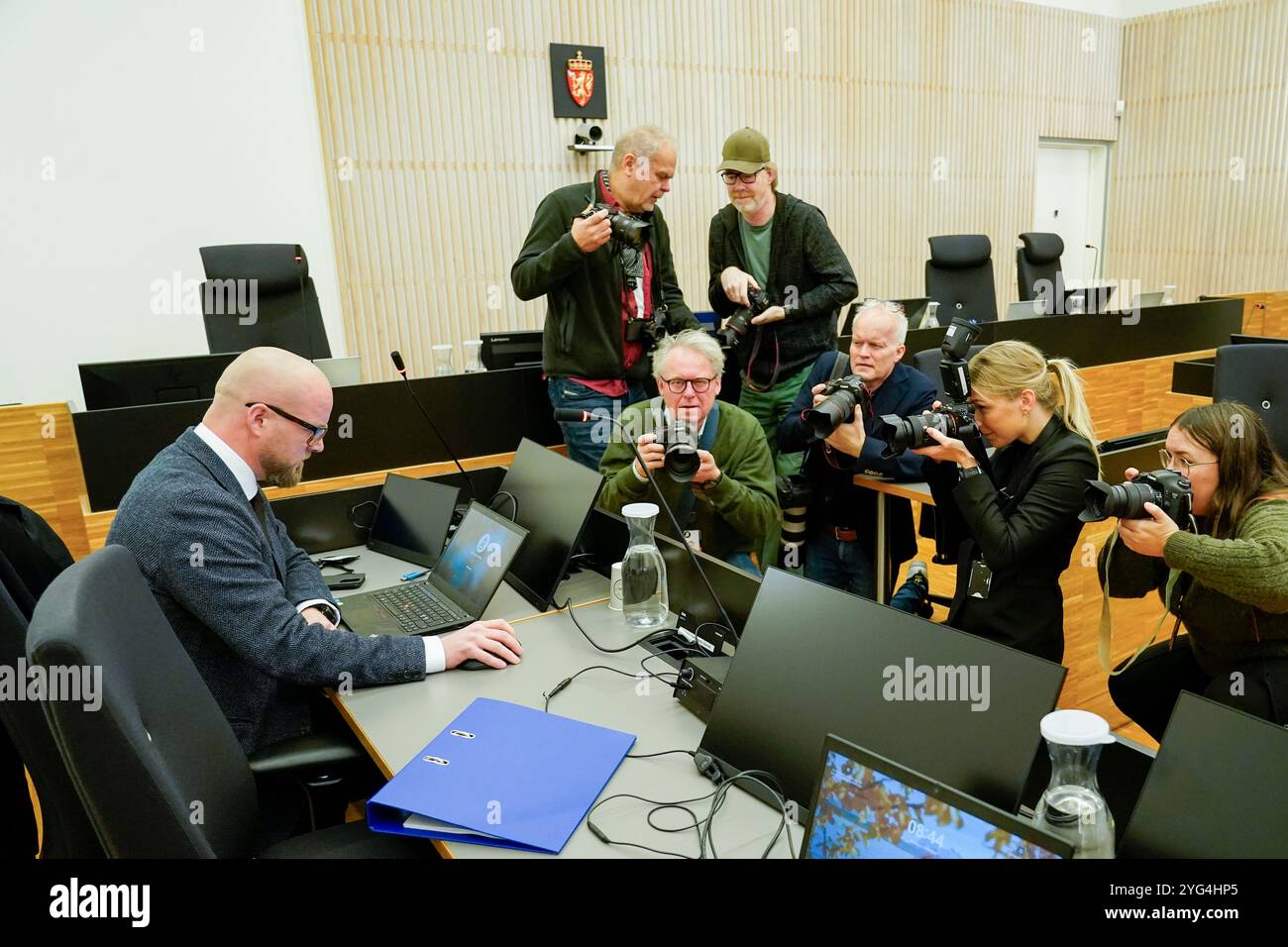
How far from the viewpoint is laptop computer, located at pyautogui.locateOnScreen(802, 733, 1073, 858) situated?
0.87 metres

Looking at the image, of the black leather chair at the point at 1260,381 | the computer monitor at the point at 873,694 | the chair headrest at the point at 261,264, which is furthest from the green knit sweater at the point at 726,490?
the chair headrest at the point at 261,264

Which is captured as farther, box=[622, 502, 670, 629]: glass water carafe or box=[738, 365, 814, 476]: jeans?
box=[738, 365, 814, 476]: jeans

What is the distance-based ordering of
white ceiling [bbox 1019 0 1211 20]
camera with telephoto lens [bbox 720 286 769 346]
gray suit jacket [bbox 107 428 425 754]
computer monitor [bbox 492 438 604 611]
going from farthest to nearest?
white ceiling [bbox 1019 0 1211 20] → camera with telephoto lens [bbox 720 286 769 346] → computer monitor [bbox 492 438 604 611] → gray suit jacket [bbox 107 428 425 754]

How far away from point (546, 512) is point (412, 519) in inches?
21.7

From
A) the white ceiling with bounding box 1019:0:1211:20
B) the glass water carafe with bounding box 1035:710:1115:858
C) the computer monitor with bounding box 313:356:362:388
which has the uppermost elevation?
the white ceiling with bounding box 1019:0:1211:20

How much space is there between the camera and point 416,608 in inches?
80.7

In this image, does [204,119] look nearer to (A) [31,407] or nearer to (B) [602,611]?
(A) [31,407]

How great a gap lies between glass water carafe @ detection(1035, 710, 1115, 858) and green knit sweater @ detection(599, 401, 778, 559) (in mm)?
1318

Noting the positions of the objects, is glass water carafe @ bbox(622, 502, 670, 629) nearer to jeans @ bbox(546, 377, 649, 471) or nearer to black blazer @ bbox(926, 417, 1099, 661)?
black blazer @ bbox(926, 417, 1099, 661)

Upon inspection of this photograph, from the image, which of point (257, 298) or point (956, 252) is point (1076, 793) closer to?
point (257, 298)

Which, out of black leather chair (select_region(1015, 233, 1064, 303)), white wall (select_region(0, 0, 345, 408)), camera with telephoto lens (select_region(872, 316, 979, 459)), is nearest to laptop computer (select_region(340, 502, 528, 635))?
camera with telephoto lens (select_region(872, 316, 979, 459))

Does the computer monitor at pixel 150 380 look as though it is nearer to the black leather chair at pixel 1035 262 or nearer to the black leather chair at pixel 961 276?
the black leather chair at pixel 961 276
